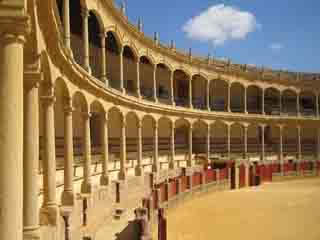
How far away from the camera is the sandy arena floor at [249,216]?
11148mm

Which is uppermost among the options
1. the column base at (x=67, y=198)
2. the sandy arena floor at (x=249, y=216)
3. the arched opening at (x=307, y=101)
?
the arched opening at (x=307, y=101)

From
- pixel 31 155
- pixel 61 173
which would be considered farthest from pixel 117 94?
pixel 31 155

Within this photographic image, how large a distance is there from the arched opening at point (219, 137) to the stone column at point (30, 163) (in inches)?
969

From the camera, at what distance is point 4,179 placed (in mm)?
3861

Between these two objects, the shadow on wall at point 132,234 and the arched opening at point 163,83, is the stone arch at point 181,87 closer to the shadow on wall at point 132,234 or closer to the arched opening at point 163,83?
the arched opening at point 163,83

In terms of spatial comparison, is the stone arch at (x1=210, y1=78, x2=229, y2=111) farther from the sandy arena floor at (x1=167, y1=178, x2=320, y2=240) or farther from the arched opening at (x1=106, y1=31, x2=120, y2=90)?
the arched opening at (x1=106, y1=31, x2=120, y2=90)

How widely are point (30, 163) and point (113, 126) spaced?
50.0ft

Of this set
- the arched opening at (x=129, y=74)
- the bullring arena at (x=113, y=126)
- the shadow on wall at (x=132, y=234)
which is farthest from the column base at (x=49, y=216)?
the arched opening at (x=129, y=74)

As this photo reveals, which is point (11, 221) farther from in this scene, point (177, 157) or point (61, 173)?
point (177, 157)

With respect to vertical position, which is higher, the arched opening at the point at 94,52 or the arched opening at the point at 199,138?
the arched opening at the point at 94,52

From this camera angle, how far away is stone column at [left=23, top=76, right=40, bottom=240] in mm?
5867

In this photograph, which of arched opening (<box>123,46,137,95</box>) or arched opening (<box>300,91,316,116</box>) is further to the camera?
arched opening (<box>300,91,316,116</box>)

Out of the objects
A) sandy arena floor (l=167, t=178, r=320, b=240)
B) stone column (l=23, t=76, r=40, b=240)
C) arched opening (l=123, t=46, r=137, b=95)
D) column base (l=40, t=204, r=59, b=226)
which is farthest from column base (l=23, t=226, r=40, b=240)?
arched opening (l=123, t=46, r=137, b=95)

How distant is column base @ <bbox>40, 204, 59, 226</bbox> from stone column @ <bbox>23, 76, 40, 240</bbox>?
4.64 feet
